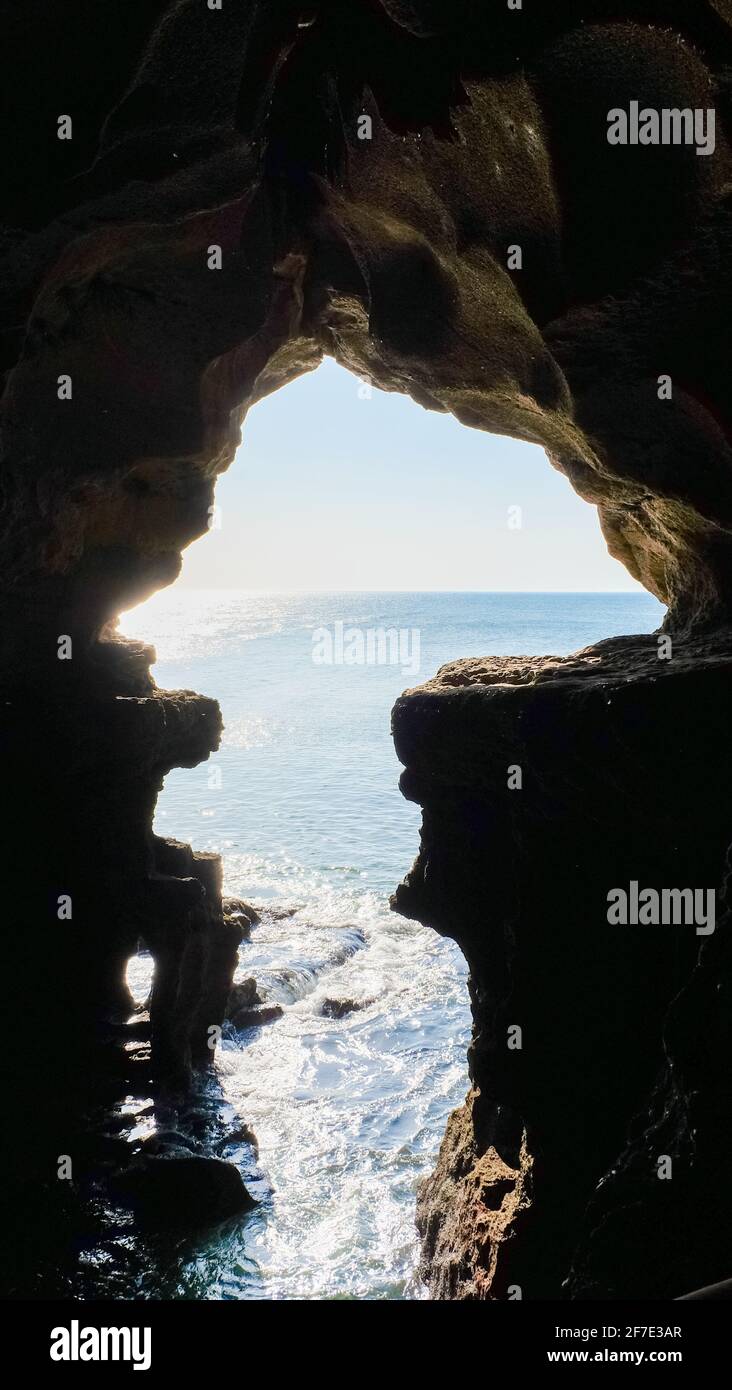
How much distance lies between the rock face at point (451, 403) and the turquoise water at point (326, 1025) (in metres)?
1.20

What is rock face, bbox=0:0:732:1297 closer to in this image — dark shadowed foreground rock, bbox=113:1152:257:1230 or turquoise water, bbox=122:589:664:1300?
dark shadowed foreground rock, bbox=113:1152:257:1230

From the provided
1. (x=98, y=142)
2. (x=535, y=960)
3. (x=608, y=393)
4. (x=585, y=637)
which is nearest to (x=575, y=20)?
(x=608, y=393)

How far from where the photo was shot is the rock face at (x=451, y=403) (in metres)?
4.83

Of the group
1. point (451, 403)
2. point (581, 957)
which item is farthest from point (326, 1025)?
point (451, 403)

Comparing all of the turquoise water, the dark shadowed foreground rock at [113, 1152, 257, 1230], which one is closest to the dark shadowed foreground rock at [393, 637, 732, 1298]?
the turquoise water

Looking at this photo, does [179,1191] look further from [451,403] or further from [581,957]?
[451,403]

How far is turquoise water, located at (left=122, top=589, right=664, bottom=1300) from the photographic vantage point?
25.5 feet

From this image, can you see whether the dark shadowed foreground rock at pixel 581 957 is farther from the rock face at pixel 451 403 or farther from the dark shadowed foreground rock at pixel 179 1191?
the dark shadowed foreground rock at pixel 179 1191

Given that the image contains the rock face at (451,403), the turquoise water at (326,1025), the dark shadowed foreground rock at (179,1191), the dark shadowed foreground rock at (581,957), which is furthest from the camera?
the turquoise water at (326,1025)

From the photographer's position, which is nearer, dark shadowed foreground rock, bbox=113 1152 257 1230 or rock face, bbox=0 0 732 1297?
rock face, bbox=0 0 732 1297

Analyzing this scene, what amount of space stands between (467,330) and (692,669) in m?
3.60

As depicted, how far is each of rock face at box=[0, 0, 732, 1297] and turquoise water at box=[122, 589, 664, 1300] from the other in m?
1.20

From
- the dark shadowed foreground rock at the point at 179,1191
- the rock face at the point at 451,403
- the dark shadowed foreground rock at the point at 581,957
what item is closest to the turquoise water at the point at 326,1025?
the dark shadowed foreground rock at the point at 179,1191

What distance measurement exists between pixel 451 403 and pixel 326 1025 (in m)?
9.51
